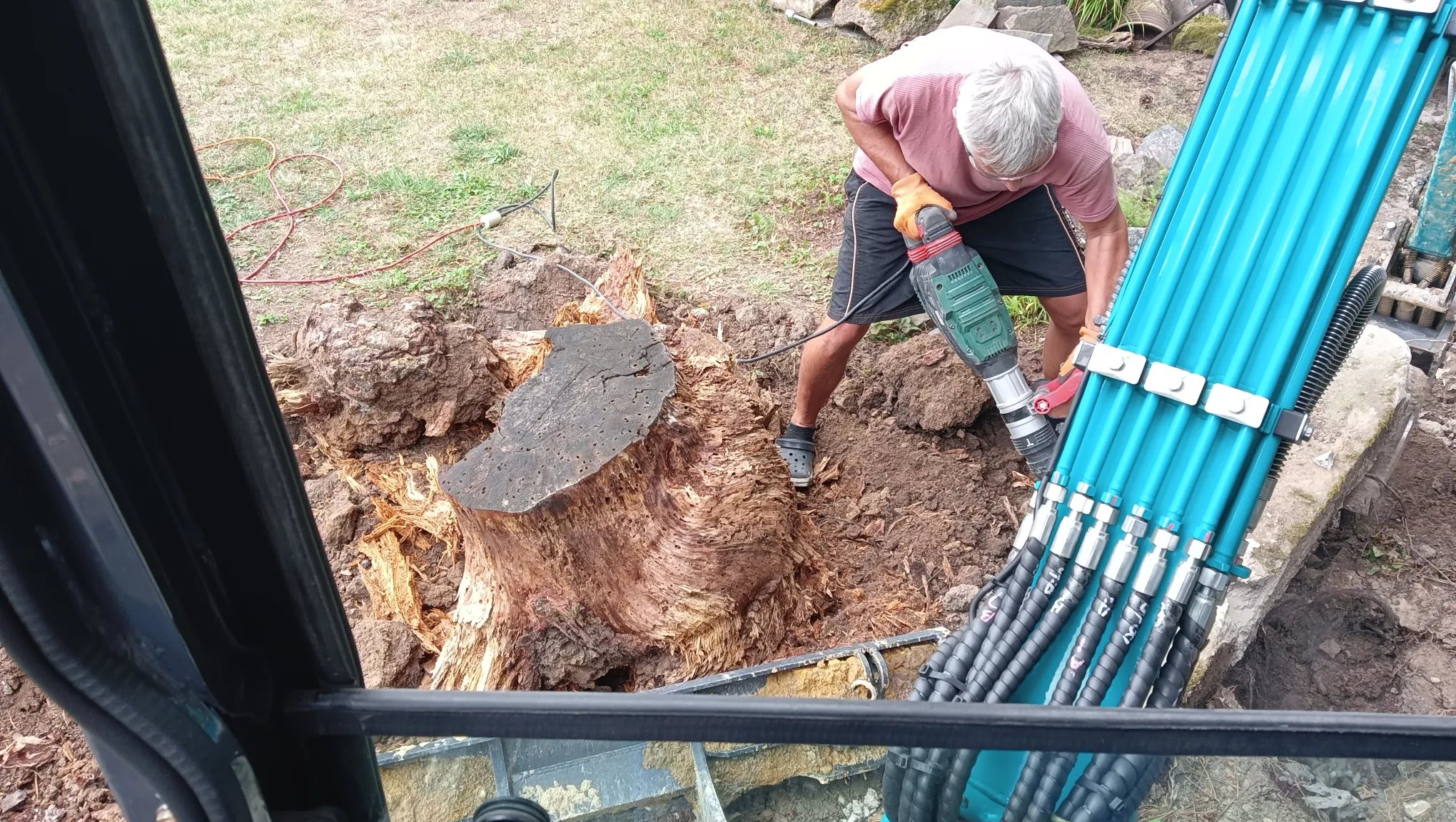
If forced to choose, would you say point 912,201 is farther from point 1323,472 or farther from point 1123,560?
point 1323,472

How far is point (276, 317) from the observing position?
4.37 meters

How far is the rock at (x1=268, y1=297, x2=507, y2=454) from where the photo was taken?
299 centimetres

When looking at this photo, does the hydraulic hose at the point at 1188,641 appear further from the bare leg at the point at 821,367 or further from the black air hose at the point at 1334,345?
the bare leg at the point at 821,367

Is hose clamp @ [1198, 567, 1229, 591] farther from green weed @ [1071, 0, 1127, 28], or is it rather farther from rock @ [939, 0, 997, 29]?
green weed @ [1071, 0, 1127, 28]

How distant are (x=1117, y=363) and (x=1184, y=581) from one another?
19.9 inches

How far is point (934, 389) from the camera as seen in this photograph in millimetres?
3561

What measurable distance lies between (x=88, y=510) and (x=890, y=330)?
3.72 metres

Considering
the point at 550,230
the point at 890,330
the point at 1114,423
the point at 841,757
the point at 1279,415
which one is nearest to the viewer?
the point at 841,757

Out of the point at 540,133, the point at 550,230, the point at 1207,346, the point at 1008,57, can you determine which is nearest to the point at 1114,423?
the point at 1207,346

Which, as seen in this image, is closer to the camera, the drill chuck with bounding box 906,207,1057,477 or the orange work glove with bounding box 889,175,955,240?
the drill chuck with bounding box 906,207,1057,477

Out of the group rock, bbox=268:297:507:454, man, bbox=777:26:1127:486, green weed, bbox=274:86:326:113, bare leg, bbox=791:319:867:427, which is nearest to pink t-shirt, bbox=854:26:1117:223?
man, bbox=777:26:1127:486

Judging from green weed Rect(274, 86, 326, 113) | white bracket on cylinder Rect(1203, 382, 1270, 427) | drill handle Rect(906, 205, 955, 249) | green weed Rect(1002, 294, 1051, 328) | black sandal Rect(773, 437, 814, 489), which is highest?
white bracket on cylinder Rect(1203, 382, 1270, 427)

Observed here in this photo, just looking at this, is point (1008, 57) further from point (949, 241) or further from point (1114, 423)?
point (1114, 423)

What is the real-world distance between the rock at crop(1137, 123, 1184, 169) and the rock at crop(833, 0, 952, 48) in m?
2.09
